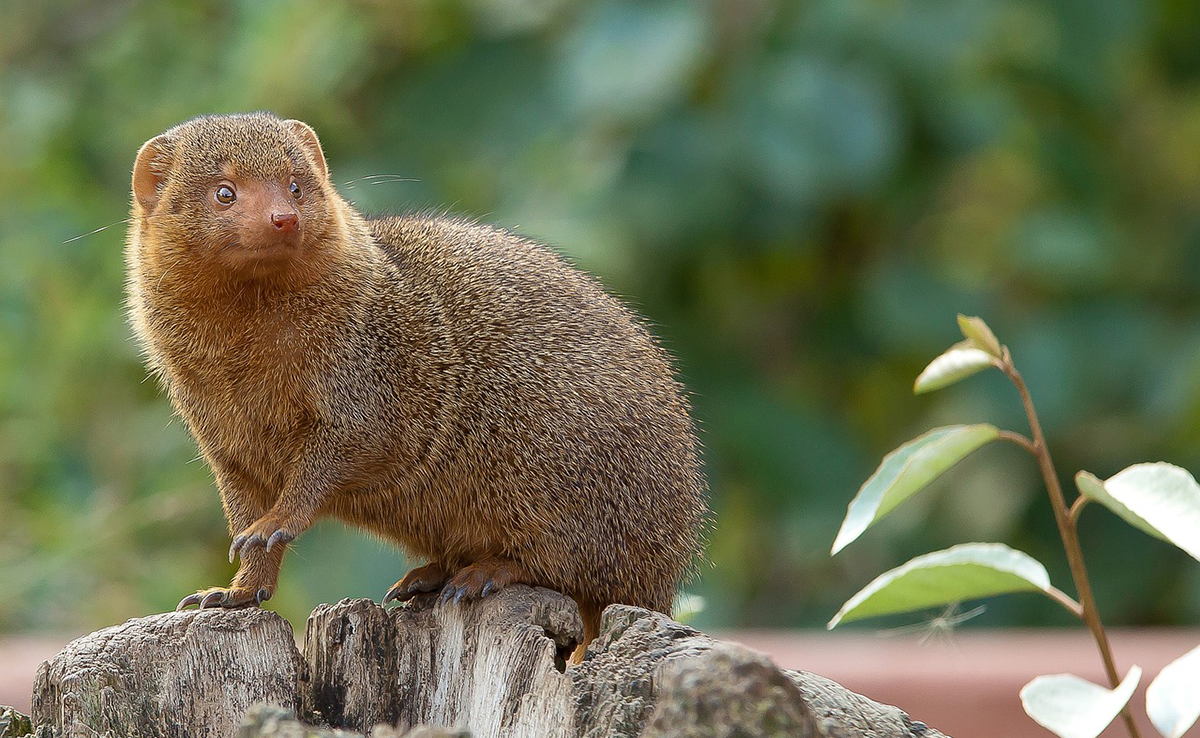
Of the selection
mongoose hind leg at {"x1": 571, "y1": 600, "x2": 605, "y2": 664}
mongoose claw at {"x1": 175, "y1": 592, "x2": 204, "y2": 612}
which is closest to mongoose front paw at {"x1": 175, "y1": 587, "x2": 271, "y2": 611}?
mongoose claw at {"x1": 175, "y1": 592, "x2": 204, "y2": 612}

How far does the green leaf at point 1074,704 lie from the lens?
1334mm

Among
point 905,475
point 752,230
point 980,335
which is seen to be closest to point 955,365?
point 980,335

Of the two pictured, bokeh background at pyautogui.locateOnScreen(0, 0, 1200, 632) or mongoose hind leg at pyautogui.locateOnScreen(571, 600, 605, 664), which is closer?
mongoose hind leg at pyautogui.locateOnScreen(571, 600, 605, 664)

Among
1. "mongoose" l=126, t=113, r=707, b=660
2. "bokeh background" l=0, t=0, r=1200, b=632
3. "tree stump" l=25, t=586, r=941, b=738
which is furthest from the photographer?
"bokeh background" l=0, t=0, r=1200, b=632

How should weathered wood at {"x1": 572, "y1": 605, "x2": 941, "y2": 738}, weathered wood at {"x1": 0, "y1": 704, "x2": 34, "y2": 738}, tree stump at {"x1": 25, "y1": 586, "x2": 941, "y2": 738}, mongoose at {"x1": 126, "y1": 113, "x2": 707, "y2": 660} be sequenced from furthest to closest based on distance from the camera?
1. mongoose at {"x1": 126, "y1": 113, "x2": 707, "y2": 660}
2. weathered wood at {"x1": 0, "y1": 704, "x2": 34, "y2": 738}
3. tree stump at {"x1": 25, "y1": 586, "x2": 941, "y2": 738}
4. weathered wood at {"x1": 572, "y1": 605, "x2": 941, "y2": 738}

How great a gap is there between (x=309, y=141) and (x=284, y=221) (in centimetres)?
29

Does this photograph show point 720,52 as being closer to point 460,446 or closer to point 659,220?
point 659,220

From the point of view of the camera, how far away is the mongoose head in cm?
199

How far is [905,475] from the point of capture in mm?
1469

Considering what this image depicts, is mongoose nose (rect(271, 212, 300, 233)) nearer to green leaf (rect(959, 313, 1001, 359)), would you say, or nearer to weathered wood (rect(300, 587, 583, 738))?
weathered wood (rect(300, 587, 583, 738))

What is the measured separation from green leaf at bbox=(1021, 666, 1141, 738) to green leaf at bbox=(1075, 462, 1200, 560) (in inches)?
5.3

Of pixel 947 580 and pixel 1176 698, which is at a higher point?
pixel 947 580

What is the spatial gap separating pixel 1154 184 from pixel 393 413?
285 cm

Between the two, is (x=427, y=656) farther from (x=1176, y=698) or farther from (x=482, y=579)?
(x=1176, y=698)
